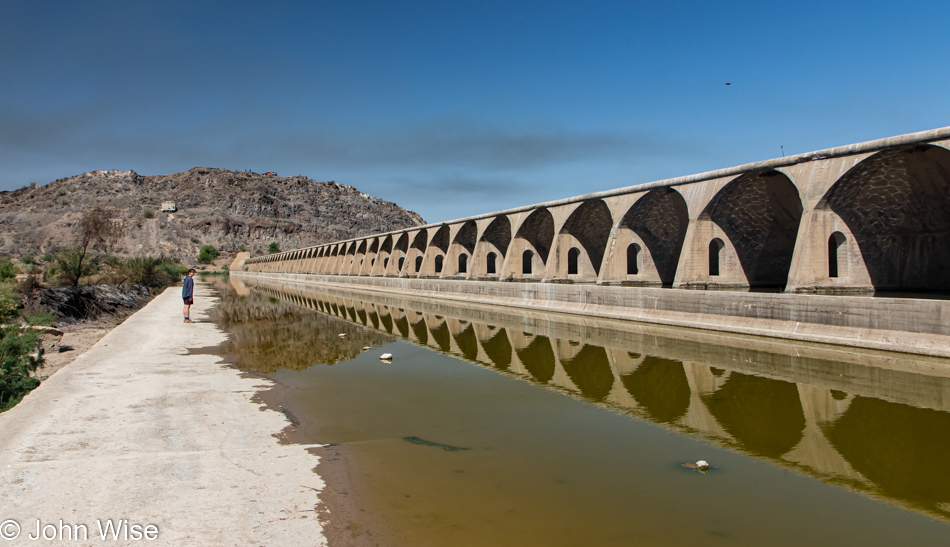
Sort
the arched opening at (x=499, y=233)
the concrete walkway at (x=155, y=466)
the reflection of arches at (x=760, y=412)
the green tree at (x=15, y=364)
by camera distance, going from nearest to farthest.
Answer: the concrete walkway at (x=155, y=466), the reflection of arches at (x=760, y=412), the green tree at (x=15, y=364), the arched opening at (x=499, y=233)

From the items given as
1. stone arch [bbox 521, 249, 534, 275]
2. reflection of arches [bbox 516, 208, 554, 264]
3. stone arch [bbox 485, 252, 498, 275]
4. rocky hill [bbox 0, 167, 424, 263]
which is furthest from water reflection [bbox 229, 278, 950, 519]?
rocky hill [bbox 0, 167, 424, 263]

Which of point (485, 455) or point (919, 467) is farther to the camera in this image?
point (485, 455)

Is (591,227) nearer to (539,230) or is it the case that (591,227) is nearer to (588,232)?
(588,232)

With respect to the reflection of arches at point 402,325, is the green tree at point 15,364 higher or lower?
higher

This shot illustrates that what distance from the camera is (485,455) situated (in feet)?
16.5

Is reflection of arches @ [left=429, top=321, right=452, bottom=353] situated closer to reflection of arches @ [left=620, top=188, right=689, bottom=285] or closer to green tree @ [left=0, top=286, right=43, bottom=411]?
green tree @ [left=0, top=286, right=43, bottom=411]

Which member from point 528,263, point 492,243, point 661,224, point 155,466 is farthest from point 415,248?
point 155,466

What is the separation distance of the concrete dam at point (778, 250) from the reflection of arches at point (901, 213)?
0.12ft

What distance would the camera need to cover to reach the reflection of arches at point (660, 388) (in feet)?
22.0

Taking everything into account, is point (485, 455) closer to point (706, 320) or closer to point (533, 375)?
point (533, 375)

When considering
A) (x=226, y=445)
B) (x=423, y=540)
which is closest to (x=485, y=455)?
(x=423, y=540)

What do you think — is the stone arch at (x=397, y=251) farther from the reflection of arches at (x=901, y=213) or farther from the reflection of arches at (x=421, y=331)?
the reflection of arches at (x=901, y=213)

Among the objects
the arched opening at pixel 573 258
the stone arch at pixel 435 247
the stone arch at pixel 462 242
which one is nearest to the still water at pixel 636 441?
the arched opening at pixel 573 258

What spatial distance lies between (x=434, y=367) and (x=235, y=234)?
128978 mm
